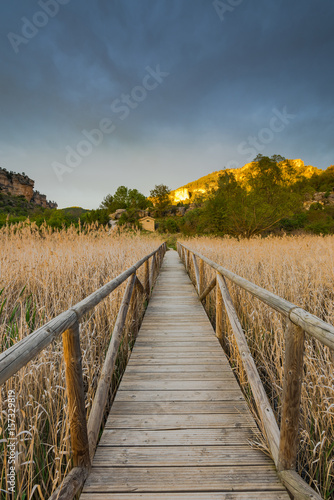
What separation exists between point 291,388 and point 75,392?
3.92 ft

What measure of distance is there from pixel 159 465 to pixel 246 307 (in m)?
2.41

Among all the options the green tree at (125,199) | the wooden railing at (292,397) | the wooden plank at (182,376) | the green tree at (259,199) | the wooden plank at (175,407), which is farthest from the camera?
the green tree at (125,199)

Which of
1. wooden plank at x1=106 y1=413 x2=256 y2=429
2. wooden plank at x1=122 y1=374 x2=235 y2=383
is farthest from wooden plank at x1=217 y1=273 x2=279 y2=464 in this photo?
wooden plank at x1=122 y1=374 x2=235 y2=383

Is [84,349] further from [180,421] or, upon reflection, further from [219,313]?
[219,313]

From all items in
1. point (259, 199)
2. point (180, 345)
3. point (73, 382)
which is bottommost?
point (180, 345)

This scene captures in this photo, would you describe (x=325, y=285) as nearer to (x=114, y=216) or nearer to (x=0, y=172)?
(x=114, y=216)

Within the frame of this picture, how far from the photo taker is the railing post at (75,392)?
121 cm

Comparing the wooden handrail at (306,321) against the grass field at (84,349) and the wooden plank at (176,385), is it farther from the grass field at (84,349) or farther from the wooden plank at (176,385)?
the wooden plank at (176,385)

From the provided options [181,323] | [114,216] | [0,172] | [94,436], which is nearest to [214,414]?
[94,436]

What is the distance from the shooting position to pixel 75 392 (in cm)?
123

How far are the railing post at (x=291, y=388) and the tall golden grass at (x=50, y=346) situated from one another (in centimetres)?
122

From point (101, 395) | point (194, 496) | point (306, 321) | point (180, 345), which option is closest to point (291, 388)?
point (306, 321)

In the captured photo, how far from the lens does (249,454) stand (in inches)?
58.6

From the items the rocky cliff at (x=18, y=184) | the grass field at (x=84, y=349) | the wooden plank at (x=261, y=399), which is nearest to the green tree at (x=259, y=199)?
the grass field at (x=84, y=349)
